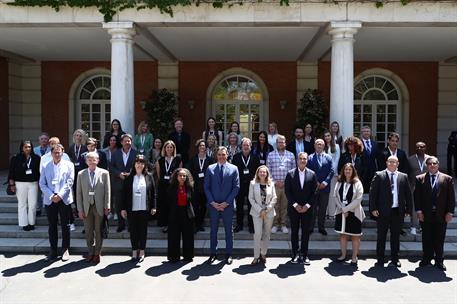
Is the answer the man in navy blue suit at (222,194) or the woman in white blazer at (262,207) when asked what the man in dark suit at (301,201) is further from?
the man in navy blue suit at (222,194)

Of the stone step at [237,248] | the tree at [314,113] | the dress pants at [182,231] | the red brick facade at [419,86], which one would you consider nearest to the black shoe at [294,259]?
the stone step at [237,248]

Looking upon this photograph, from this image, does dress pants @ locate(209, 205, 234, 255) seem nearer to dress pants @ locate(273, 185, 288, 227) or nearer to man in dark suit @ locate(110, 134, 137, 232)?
dress pants @ locate(273, 185, 288, 227)

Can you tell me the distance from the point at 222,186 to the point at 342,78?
4.07 m

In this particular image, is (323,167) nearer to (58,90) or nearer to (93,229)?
(93,229)

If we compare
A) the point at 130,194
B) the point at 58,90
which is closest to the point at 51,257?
the point at 130,194

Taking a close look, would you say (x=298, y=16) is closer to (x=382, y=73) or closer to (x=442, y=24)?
(x=442, y=24)

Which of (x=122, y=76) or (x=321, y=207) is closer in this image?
(x=321, y=207)

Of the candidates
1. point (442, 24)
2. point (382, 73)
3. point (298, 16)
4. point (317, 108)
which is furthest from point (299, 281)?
point (382, 73)

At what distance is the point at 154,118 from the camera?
1347cm

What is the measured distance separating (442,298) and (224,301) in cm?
260

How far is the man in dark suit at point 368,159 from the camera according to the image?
8.00 metres

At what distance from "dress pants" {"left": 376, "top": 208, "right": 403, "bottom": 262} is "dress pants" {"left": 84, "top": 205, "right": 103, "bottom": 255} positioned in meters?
4.25

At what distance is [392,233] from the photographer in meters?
6.85

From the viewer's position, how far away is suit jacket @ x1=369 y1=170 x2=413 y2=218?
6.79m
